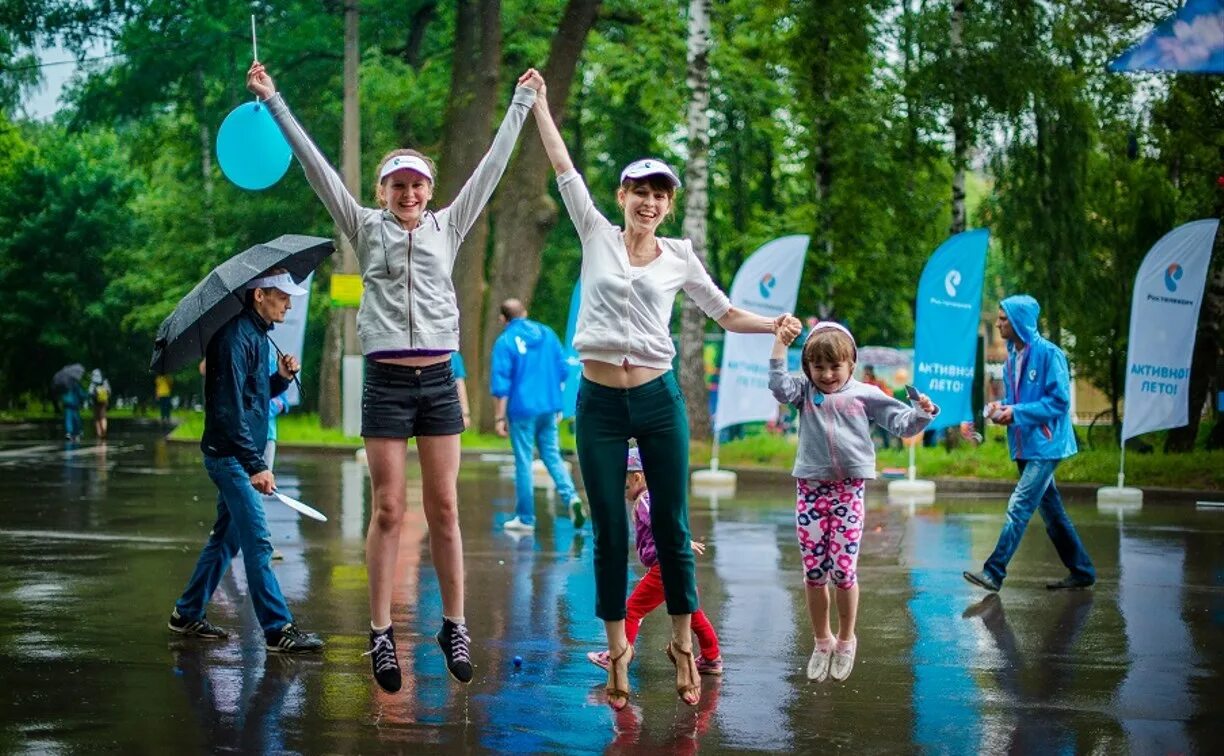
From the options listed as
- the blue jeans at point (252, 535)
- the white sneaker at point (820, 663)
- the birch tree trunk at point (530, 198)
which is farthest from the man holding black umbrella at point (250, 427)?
the birch tree trunk at point (530, 198)

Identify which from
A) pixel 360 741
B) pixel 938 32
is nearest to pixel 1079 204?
pixel 938 32

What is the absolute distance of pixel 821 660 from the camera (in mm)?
7465

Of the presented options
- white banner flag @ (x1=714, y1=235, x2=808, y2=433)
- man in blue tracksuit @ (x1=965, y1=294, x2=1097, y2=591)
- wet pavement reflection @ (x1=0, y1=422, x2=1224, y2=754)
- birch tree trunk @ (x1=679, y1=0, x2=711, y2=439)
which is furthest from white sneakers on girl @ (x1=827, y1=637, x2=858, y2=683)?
Answer: birch tree trunk @ (x1=679, y1=0, x2=711, y2=439)

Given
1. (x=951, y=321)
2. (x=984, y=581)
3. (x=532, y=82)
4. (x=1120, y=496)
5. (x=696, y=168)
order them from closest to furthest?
1. (x=532, y=82)
2. (x=984, y=581)
3. (x=1120, y=496)
4. (x=951, y=321)
5. (x=696, y=168)

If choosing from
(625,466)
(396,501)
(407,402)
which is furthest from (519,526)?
(625,466)

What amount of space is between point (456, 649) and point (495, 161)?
1977mm

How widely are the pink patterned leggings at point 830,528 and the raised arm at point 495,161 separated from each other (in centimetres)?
183

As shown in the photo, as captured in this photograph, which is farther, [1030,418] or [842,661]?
[1030,418]

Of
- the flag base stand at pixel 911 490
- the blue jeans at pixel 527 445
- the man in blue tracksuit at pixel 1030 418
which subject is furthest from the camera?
the flag base stand at pixel 911 490

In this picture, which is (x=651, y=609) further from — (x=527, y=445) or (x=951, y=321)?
(x=951, y=321)

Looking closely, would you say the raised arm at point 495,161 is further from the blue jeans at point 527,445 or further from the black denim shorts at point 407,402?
the blue jeans at point 527,445

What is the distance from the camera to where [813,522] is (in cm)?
741

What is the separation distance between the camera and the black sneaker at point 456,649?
6855 millimetres

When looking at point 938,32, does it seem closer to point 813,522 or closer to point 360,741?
point 813,522
